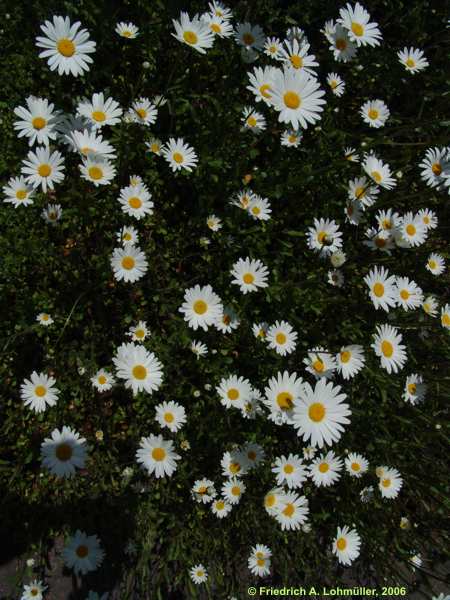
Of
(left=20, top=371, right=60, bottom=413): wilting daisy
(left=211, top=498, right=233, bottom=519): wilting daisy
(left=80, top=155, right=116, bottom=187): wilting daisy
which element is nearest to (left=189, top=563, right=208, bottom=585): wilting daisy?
(left=211, top=498, right=233, bottom=519): wilting daisy

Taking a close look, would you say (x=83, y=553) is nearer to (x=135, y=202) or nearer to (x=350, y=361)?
(x=350, y=361)

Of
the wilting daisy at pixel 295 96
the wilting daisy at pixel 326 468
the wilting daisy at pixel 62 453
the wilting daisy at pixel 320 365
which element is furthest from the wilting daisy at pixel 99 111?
the wilting daisy at pixel 326 468

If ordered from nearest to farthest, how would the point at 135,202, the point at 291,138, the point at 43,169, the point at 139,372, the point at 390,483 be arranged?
the point at 43,169, the point at 139,372, the point at 135,202, the point at 390,483, the point at 291,138

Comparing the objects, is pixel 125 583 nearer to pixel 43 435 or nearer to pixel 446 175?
pixel 43 435

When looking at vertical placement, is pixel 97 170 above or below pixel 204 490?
above

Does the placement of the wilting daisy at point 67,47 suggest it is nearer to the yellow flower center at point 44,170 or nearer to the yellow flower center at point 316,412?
the yellow flower center at point 44,170

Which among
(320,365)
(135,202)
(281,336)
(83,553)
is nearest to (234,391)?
(281,336)
